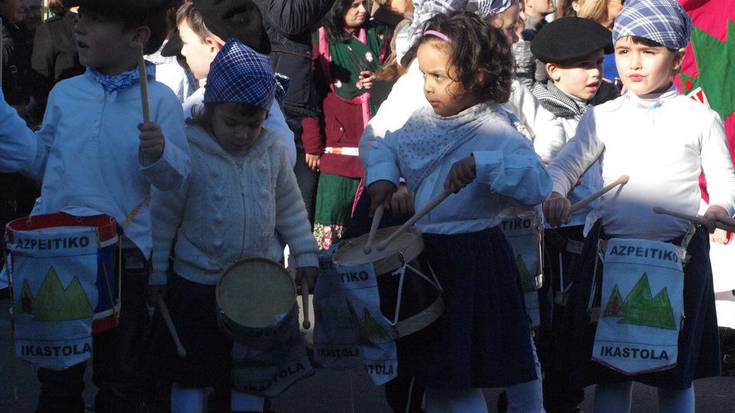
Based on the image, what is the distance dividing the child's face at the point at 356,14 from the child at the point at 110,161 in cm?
380

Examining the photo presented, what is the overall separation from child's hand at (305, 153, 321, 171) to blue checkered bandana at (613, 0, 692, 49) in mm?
3665

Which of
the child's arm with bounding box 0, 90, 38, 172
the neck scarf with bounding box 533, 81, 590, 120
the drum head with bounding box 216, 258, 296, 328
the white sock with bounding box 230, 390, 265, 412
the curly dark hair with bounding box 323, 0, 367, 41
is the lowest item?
the white sock with bounding box 230, 390, 265, 412

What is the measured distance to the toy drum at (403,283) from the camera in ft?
13.2

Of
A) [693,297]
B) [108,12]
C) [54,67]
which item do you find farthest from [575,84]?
[54,67]

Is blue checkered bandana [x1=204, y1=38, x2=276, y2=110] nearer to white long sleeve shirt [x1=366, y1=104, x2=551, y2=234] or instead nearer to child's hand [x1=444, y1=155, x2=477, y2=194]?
white long sleeve shirt [x1=366, y1=104, x2=551, y2=234]

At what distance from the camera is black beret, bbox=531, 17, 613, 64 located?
561 centimetres

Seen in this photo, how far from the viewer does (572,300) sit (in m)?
4.77

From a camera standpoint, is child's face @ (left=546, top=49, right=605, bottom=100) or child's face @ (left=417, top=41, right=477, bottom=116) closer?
child's face @ (left=417, top=41, right=477, bottom=116)

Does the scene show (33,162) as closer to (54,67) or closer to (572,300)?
(572,300)

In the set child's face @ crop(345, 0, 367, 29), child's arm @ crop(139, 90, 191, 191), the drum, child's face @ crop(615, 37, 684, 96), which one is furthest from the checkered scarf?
child's face @ crop(345, 0, 367, 29)

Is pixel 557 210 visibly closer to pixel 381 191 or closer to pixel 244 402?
pixel 381 191

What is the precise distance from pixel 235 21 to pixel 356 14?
3023 millimetres

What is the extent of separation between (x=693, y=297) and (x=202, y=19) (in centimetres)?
215

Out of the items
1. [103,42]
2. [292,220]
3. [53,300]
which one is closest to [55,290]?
[53,300]
